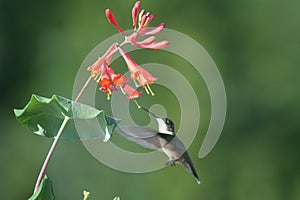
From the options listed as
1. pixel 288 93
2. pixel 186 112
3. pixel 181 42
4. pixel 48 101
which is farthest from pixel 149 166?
pixel 48 101

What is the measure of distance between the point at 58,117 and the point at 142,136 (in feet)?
0.76

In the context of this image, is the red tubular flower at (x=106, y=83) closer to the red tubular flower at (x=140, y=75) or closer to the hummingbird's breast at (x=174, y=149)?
the red tubular flower at (x=140, y=75)

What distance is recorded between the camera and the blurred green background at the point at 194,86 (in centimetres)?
429

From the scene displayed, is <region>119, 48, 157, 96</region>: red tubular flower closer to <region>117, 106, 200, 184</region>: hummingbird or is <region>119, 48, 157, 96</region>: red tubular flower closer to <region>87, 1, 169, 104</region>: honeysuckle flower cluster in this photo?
<region>87, 1, 169, 104</region>: honeysuckle flower cluster

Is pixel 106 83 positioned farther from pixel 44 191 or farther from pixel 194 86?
pixel 194 86

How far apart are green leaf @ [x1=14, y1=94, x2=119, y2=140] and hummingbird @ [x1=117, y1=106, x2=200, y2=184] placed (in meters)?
0.13

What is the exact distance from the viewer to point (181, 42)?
4402 mm

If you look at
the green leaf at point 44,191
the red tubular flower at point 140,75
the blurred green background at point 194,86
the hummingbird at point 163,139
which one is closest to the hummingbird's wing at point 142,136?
the hummingbird at point 163,139

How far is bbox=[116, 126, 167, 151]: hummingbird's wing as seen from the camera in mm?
1539

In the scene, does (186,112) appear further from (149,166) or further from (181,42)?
(181,42)

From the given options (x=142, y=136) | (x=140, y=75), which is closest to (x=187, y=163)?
(x=142, y=136)

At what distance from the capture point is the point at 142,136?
1.62 m

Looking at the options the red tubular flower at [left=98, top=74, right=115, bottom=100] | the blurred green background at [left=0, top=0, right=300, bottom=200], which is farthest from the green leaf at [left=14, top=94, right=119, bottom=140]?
the blurred green background at [left=0, top=0, right=300, bottom=200]

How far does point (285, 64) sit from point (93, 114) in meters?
3.51
